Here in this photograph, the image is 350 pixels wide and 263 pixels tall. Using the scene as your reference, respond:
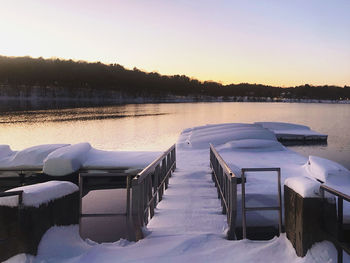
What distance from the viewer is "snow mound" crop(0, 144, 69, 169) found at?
52.3 ft

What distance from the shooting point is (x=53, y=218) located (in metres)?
4.24

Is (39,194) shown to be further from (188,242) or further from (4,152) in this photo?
(4,152)

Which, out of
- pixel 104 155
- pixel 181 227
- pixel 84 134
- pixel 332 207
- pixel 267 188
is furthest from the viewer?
pixel 84 134

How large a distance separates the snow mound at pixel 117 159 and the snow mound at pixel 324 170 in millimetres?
7862

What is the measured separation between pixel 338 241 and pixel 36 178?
1530cm

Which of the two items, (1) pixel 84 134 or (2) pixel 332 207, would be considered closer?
(2) pixel 332 207

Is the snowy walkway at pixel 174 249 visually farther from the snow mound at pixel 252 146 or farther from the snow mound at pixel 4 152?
the snow mound at pixel 252 146

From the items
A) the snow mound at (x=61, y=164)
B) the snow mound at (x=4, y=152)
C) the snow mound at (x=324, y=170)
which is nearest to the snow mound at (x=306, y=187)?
the snow mound at (x=324, y=170)

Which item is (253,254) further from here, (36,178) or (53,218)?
(36,178)

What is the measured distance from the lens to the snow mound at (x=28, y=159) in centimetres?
1593

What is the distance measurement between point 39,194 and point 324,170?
470 inches

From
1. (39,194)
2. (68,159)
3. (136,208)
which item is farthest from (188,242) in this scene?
(68,159)

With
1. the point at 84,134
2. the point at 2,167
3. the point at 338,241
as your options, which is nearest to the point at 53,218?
the point at 338,241

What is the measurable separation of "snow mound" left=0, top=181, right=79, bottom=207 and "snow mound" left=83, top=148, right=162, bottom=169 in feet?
34.4
